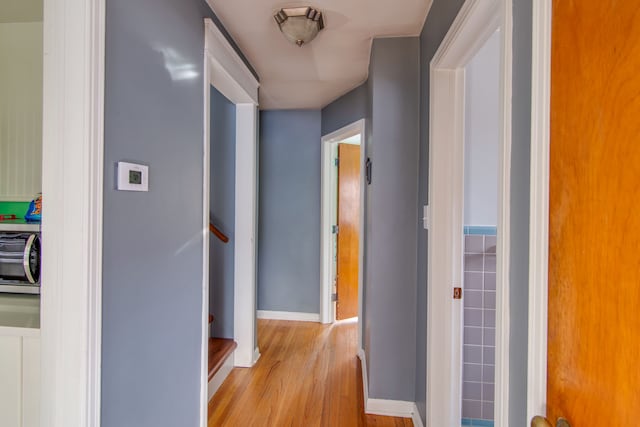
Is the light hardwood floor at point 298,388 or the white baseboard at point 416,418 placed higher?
the white baseboard at point 416,418

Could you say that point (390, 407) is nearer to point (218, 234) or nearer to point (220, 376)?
point (220, 376)

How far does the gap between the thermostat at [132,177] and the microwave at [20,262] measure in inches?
15.4

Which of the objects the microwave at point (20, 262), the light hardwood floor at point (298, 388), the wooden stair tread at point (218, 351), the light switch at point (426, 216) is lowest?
the light hardwood floor at point (298, 388)

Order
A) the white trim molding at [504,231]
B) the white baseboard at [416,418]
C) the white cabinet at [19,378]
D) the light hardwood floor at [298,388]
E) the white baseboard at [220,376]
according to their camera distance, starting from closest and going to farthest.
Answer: the white trim molding at [504,231]
the white cabinet at [19,378]
the white baseboard at [416,418]
the light hardwood floor at [298,388]
the white baseboard at [220,376]

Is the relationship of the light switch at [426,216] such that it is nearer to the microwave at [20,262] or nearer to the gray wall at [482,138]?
the gray wall at [482,138]

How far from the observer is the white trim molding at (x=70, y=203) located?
35.4 inches

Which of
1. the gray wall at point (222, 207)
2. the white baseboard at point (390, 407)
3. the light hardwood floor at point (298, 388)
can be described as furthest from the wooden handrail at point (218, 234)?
the white baseboard at point (390, 407)

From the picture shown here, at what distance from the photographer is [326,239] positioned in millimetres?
3461

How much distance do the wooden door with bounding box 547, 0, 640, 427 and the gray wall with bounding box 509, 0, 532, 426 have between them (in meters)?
0.12

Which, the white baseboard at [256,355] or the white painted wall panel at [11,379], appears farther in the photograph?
the white baseboard at [256,355]

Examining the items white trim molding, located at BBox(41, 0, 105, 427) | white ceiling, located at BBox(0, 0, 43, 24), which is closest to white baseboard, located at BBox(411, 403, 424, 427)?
white trim molding, located at BBox(41, 0, 105, 427)

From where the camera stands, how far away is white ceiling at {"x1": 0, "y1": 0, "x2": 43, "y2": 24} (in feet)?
4.35

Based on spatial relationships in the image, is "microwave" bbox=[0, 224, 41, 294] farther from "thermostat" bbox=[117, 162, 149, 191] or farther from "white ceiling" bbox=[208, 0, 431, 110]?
"white ceiling" bbox=[208, 0, 431, 110]

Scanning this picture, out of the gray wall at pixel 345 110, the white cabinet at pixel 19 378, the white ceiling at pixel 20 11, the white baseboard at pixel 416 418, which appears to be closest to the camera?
the white cabinet at pixel 19 378
